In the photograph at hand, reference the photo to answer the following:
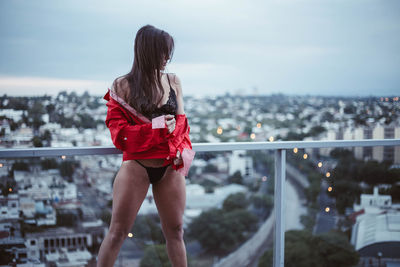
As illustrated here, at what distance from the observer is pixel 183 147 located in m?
1.90

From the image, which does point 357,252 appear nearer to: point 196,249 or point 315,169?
point 315,169

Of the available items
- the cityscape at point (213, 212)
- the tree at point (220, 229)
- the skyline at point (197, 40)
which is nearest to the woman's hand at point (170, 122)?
the skyline at point (197, 40)

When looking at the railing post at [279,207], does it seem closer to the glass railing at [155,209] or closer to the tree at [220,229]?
the glass railing at [155,209]

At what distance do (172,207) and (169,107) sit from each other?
60cm

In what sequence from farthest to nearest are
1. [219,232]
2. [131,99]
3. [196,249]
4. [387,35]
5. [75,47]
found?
1. [387,35]
2. [75,47]
3. [219,232]
4. [196,249]
5. [131,99]

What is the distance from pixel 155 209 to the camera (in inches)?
93.4

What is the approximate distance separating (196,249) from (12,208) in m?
1.38

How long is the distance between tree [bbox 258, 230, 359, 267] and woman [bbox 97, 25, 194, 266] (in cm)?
126

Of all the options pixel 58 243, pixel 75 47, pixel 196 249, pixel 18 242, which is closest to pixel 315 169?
pixel 196 249

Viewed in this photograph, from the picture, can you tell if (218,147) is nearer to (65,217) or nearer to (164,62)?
(164,62)

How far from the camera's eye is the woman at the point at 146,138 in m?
1.78

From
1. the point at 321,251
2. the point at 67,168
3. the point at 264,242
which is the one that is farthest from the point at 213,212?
the point at 67,168

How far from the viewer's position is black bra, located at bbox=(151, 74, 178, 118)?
1.88 metres

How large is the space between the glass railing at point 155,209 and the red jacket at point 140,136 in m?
0.36
